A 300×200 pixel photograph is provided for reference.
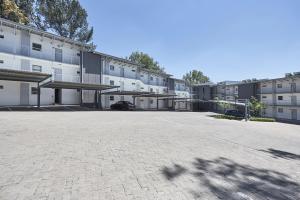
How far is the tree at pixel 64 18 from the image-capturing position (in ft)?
119

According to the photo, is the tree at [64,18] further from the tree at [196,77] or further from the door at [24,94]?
the tree at [196,77]

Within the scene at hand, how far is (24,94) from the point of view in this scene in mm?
23172

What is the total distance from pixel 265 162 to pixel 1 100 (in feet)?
76.8

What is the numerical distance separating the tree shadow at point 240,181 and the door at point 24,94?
73.5ft

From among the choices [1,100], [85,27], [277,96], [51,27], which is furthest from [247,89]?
[1,100]

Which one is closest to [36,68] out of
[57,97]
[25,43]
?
[25,43]

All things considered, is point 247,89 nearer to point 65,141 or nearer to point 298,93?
point 298,93

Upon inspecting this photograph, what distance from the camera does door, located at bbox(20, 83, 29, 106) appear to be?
75.2 ft

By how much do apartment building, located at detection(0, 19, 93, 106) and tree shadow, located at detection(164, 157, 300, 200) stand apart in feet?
58.5

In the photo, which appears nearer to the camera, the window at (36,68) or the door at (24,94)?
the door at (24,94)

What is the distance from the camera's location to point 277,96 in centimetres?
4031

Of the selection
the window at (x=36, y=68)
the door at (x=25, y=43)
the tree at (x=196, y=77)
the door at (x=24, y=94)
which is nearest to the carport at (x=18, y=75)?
the door at (x=24, y=94)

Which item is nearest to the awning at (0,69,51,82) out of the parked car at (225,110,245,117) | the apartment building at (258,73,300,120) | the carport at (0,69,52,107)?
the carport at (0,69,52,107)

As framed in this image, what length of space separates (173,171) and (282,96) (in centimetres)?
4150
